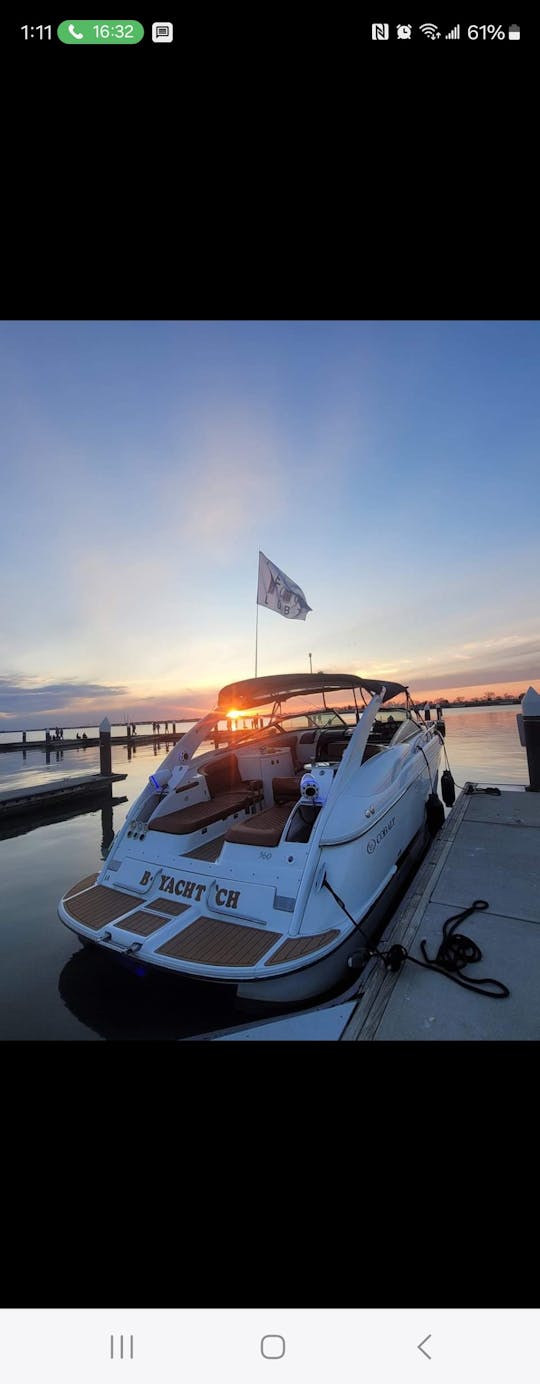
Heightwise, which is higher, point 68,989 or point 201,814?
point 201,814

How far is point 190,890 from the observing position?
3812 mm

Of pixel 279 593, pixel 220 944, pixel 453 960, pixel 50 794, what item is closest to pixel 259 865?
pixel 220 944

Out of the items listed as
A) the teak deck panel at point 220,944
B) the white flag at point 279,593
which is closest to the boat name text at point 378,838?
the teak deck panel at point 220,944

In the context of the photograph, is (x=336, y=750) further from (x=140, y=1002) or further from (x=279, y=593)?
(x=279, y=593)

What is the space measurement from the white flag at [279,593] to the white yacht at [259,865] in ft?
12.4

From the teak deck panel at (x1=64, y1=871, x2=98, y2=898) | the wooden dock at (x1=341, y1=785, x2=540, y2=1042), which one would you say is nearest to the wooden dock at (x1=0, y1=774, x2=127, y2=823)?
the teak deck panel at (x1=64, y1=871, x2=98, y2=898)

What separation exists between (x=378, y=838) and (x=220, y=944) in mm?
1688

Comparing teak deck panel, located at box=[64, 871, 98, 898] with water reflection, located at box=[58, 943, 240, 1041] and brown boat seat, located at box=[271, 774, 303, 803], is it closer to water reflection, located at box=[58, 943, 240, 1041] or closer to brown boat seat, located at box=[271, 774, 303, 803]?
water reflection, located at box=[58, 943, 240, 1041]

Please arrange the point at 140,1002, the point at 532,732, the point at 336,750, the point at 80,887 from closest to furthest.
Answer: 1. the point at 140,1002
2. the point at 80,887
3. the point at 336,750
4. the point at 532,732

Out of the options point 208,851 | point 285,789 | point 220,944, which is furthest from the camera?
point 285,789
